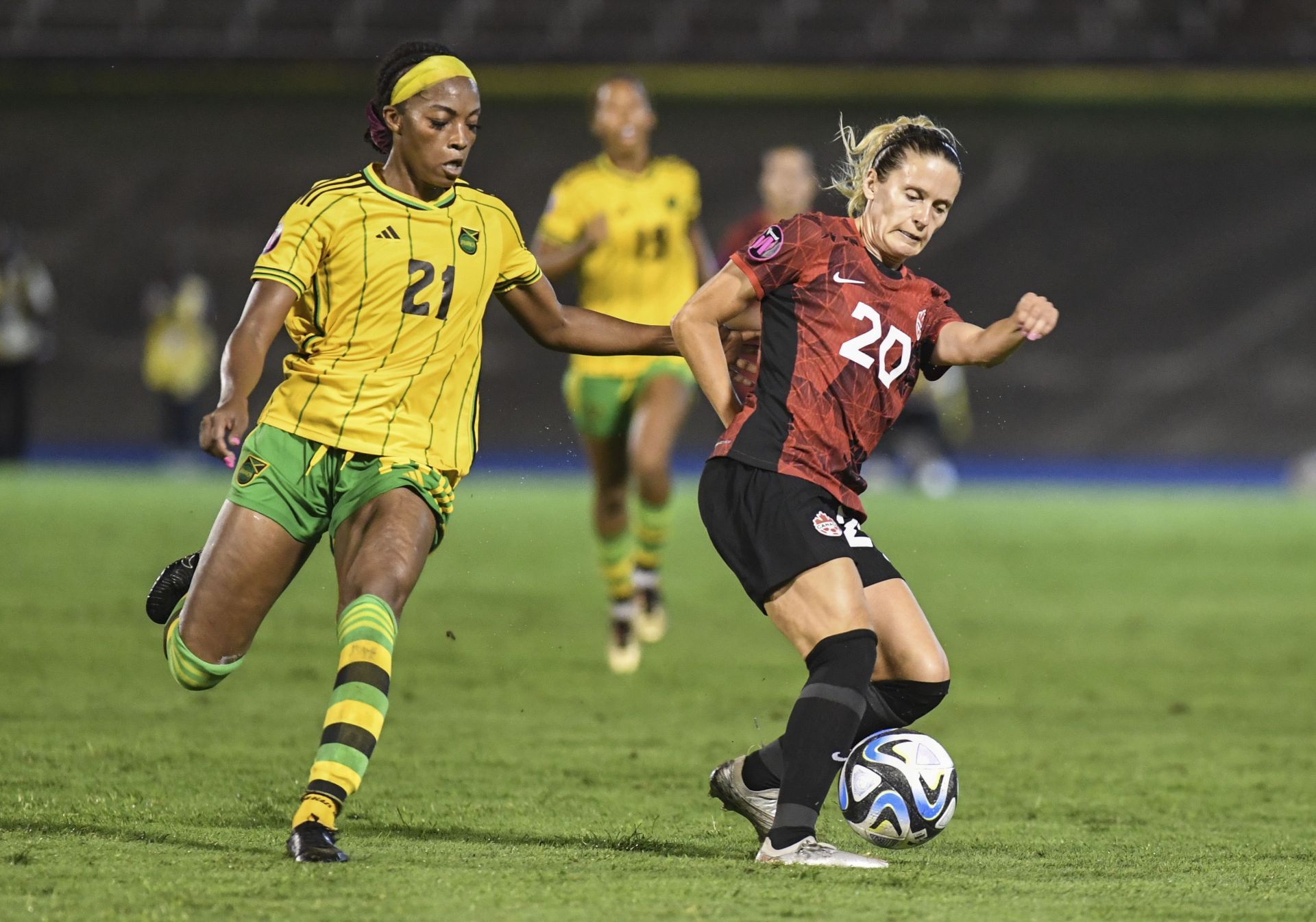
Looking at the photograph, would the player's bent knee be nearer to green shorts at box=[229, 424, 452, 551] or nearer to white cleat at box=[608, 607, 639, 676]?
green shorts at box=[229, 424, 452, 551]

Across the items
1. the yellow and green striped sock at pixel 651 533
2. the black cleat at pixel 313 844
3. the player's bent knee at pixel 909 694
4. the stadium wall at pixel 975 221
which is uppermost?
the stadium wall at pixel 975 221

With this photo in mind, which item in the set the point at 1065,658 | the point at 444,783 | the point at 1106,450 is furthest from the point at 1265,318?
the point at 444,783

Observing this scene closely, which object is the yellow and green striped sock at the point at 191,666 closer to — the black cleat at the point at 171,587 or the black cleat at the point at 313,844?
the black cleat at the point at 171,587

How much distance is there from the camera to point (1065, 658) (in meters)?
9.66

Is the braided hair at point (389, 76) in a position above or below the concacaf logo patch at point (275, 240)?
above

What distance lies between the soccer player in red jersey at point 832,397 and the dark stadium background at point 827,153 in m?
19.4

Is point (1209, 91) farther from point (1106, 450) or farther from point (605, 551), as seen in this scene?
point (605, 551)

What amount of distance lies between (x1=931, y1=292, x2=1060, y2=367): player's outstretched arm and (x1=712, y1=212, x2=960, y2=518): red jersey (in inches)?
2.3

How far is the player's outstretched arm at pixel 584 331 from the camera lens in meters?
5.43

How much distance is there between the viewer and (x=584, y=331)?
547 centimetres

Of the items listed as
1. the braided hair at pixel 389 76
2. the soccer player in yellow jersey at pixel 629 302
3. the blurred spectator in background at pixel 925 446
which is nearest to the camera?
the braided hair at pixel 389 76

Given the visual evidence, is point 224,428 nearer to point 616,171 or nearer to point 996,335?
point 996,335

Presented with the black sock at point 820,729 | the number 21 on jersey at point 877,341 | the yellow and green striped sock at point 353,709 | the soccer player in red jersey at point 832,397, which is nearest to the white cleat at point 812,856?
the black sock at point 820,729

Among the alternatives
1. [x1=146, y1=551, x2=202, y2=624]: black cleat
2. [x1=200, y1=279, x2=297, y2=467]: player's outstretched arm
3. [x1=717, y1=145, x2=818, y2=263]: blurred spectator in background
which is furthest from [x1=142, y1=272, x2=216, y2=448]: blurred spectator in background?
[x1=200, y1=279, x2=297, y2=467]: player's outstretched arm
